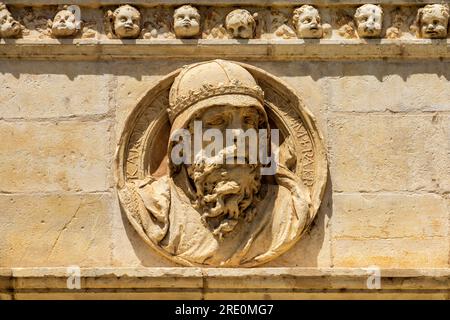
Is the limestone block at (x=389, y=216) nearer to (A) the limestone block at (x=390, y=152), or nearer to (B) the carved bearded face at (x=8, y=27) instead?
(A) the limestone block at (x=390, y=152)

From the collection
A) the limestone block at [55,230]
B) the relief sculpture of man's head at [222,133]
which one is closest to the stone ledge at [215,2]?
the relief sculpture of man's head at [222,133]

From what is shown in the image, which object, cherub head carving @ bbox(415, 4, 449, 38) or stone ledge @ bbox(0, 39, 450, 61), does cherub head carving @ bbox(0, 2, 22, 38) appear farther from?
cherub head carving @ bbox(415, 4, 449, 38)

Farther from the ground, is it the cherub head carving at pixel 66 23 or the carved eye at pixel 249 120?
the cherub head carving at pixel 66 23

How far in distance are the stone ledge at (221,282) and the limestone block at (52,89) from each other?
3.52 feet

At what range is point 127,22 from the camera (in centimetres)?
987

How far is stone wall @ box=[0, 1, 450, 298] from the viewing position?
9.64 m

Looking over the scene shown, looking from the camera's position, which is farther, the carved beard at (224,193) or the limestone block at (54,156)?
the limestone block at (54,156)

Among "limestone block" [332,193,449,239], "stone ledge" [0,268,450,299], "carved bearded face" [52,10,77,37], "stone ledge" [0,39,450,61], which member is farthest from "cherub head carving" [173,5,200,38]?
"stone ledge" [0,268,450,299]

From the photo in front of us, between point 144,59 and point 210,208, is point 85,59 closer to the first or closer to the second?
point 144,59

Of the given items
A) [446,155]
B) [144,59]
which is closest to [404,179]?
[446,155]

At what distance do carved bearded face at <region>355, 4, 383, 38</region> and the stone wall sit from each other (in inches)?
2.9

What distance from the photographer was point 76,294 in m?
9.43

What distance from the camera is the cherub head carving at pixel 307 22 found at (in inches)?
389

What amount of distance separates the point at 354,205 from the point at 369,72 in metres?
0.88
